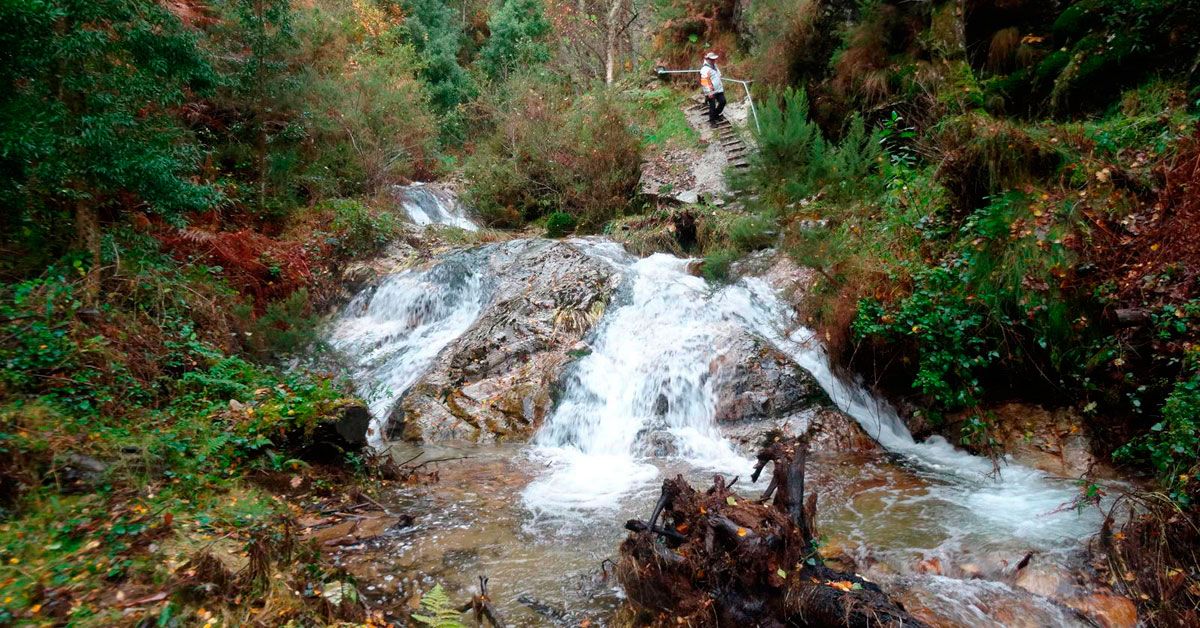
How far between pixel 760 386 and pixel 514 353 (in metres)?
3.21

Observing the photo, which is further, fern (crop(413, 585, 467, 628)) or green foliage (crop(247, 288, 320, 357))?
green foliage (crop(247, 288, 320, 357))

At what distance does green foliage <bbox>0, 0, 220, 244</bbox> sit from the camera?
17.8ft

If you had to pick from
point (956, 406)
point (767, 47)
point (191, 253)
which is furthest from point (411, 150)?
point (956, 406)

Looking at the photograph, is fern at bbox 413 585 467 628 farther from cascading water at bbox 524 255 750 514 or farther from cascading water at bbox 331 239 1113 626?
cascading water at bbox 524 255 750 514

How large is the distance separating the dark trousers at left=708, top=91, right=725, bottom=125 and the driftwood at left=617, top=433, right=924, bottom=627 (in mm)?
12238

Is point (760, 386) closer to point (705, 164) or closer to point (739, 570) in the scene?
point (739, 570)

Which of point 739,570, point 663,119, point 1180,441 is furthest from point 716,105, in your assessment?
point 739,570

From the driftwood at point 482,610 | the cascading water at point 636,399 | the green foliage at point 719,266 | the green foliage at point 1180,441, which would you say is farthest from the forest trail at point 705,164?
the driftwood at point 482,610

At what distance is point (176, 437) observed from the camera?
415cm

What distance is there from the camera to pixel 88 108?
20.5ft

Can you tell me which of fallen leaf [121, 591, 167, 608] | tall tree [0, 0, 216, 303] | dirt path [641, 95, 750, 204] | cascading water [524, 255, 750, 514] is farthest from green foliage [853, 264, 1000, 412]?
tall tree [0, 0, 216, 303]

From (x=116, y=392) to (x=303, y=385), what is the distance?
131 centimetres

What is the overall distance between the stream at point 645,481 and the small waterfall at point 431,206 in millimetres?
3997

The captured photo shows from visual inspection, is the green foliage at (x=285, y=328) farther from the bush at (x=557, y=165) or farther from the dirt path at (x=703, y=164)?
the dirt path at (x=703, y=164)
